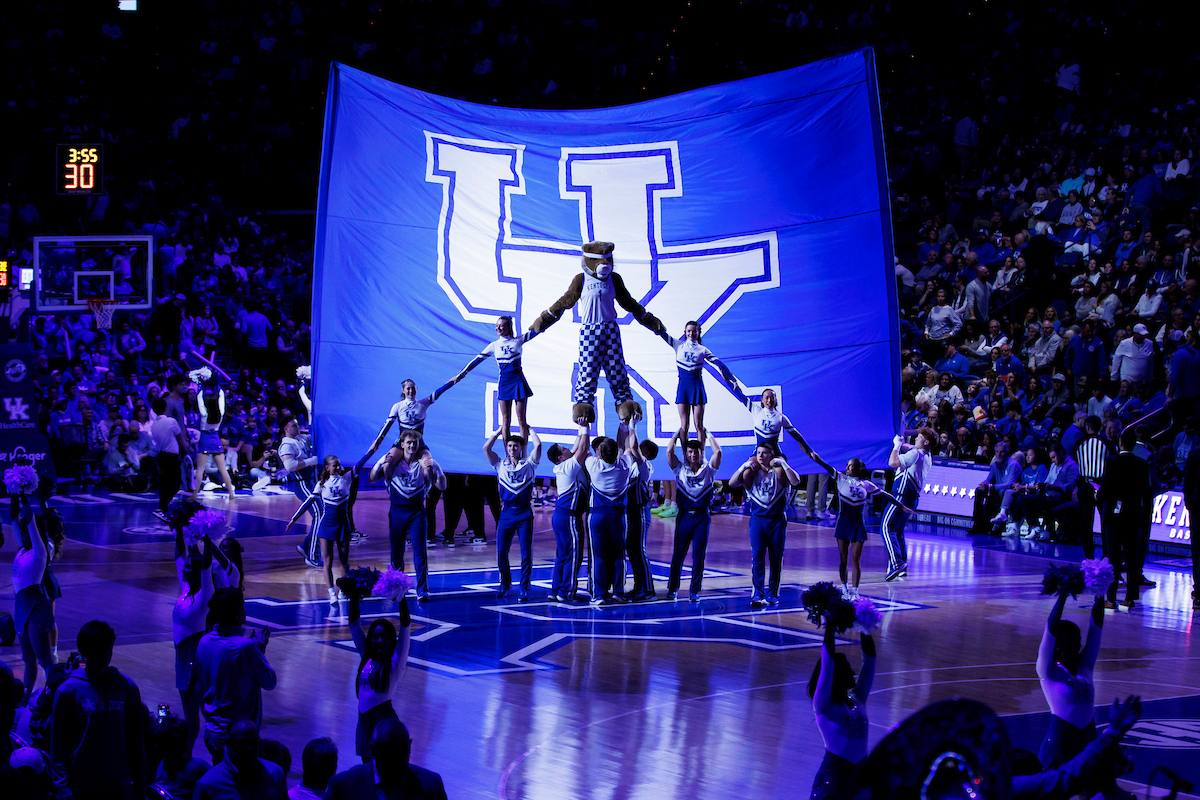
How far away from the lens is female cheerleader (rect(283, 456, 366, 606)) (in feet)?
42.1

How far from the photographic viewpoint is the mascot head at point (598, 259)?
1403cm

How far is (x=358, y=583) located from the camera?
22.6 feet

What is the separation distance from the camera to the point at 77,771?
5609mm

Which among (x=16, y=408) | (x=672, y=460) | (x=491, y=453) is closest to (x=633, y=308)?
(x=672, y=460)

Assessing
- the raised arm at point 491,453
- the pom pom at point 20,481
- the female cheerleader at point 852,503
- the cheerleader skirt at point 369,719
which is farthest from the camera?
the raised arm at point 491,453

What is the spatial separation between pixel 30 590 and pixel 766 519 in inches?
268

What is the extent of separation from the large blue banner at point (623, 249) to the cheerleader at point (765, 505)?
50.5 inches

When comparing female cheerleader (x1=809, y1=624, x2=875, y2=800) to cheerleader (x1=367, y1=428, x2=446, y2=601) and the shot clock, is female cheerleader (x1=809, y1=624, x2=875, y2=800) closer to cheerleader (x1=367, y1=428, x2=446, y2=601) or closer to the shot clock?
cheerleader (x1=367, y1=428, x2=446, y2=601)

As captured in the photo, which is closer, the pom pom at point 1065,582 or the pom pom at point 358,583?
the pom pom at point 1065,582

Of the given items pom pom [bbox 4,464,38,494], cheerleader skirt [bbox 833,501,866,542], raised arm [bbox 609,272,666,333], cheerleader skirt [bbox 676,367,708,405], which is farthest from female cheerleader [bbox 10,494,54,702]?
cheerleader skirt [bbox 833,501,866,542]

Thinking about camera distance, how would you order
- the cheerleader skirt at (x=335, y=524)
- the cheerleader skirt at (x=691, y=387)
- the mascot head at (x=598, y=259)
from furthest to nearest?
the cheerleader skirt at (x=691, y=387)
the mascot head at (x=598, y=259)
the cheerleader skirt at (x=335, y=524)

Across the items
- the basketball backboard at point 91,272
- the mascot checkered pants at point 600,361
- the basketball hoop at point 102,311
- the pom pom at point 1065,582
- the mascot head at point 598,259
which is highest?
the basketball backboard at point 91,272

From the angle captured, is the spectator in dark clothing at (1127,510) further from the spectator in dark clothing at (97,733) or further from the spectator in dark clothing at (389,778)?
the spectator in dark clothing at (97,733)

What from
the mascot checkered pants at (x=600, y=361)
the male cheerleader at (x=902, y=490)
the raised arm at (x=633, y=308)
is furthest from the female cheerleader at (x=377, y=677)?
the male cheerleader at (x=902, y=490)
